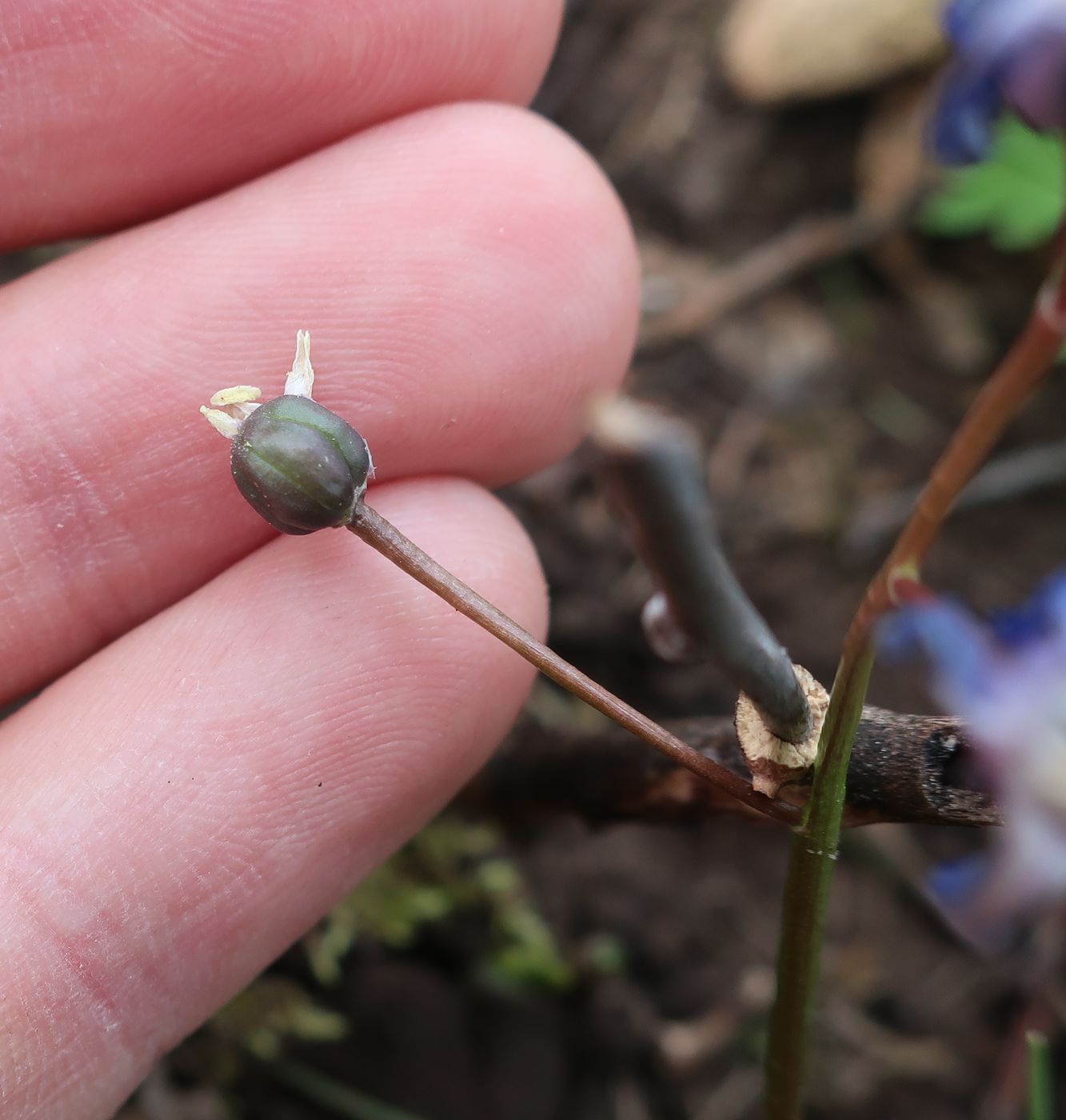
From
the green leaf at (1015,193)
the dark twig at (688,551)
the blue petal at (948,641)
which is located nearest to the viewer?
the dark twig at (688,551)

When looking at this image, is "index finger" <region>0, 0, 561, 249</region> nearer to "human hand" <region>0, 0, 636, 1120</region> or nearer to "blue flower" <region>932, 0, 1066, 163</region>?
"human hand" <region>0, 0, 636, 1120</region>

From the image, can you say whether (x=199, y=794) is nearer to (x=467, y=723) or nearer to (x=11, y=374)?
(x=467, y=723)

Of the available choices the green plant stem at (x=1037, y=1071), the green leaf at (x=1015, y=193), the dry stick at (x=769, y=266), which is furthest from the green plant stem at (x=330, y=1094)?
the green leaf at (x=1015, y=193)

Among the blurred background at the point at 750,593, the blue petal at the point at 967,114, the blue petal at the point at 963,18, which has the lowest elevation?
the blurred background at the point at 750,593

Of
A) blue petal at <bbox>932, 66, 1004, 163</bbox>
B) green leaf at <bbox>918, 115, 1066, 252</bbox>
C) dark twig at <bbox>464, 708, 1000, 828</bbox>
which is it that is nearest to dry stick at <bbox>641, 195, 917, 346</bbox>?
green leaf at <bbox>918, 115, 1066, 252</bbox>

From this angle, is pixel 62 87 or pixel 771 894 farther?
pixel 771 894

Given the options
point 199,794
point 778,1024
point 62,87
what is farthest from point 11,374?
point 778,1024

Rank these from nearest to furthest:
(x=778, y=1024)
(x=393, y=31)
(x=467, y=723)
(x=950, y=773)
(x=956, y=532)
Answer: (x=950, y=773) → (x=778, y=1024) → (x=467, y=723) → (x=393, y=31) → (x=956, y=532)

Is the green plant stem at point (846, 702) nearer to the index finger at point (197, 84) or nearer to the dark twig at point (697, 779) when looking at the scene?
the dark twig at point (697, 779)
